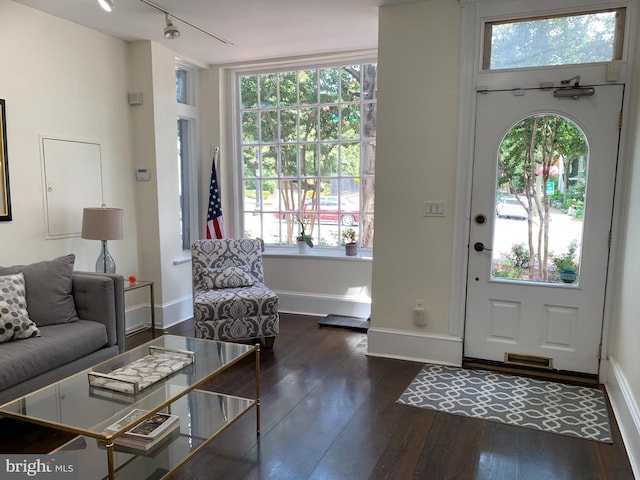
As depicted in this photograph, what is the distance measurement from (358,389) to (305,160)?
8.67ft

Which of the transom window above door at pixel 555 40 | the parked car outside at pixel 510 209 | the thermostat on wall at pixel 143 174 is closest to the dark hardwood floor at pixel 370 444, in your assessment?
the parked car outside at pixel 510 209

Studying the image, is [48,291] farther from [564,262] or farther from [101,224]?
[564,262]

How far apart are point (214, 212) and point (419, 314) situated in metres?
2.48

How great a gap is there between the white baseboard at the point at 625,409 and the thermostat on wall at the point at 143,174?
4007mm

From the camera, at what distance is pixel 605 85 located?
292 cm

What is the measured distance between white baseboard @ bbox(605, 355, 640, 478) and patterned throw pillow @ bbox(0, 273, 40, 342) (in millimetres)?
3285

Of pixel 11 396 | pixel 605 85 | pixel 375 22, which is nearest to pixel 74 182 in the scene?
pixel 11 396

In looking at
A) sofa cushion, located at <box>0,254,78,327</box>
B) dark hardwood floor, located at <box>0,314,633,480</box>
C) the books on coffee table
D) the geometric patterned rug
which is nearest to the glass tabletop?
the books on coffee table

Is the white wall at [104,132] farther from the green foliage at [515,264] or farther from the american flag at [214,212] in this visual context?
the green foliage at [515,264]

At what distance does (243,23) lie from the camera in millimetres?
3633

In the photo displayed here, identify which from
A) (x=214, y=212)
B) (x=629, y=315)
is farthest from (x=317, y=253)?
(x=629, y=315)

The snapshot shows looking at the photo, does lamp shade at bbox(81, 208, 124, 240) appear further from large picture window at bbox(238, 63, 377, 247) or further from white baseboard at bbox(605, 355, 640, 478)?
white baseboard at bbox(605, 355, 640, 478)

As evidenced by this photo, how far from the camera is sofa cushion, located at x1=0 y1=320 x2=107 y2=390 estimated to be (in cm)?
236

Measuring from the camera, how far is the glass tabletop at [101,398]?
1.73 m
